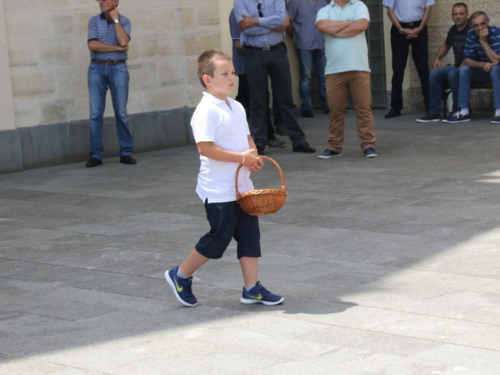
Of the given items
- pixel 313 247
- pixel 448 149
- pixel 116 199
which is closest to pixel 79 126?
A: pixel 116 199

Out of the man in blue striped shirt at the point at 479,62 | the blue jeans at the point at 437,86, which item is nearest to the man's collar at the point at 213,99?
the man in blue striped shirt at the point at 479,62

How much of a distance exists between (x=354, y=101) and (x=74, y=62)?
343 centimetres

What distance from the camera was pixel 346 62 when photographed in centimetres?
1088

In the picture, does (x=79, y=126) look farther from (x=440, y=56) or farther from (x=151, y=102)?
(x=440, y=56)

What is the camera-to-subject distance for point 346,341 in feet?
15.6

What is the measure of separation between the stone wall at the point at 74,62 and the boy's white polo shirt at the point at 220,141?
6468 millimetres

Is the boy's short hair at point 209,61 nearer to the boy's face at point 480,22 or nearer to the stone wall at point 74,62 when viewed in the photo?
the stone wall at point 74,62

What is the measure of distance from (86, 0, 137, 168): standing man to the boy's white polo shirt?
6.34 meters

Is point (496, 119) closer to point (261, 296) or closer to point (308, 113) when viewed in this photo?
point (308, 113)

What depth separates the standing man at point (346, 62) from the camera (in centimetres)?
1085

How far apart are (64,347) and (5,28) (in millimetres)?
7257

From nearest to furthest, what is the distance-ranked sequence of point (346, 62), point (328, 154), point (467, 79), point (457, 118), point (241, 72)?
point (346, 62)
point (328, 154)
point (241, 72)
point (467, 79)
point (457, 118)

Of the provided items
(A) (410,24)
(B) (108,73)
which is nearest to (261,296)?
(B) (108,73)

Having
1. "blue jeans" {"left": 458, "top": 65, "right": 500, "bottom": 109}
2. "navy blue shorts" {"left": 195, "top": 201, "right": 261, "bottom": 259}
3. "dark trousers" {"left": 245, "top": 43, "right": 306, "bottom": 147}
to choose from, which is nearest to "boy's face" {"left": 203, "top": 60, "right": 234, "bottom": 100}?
"navy blue shorts" {"left": 195, "top": 201, "right": 261, "bottom": 259}
